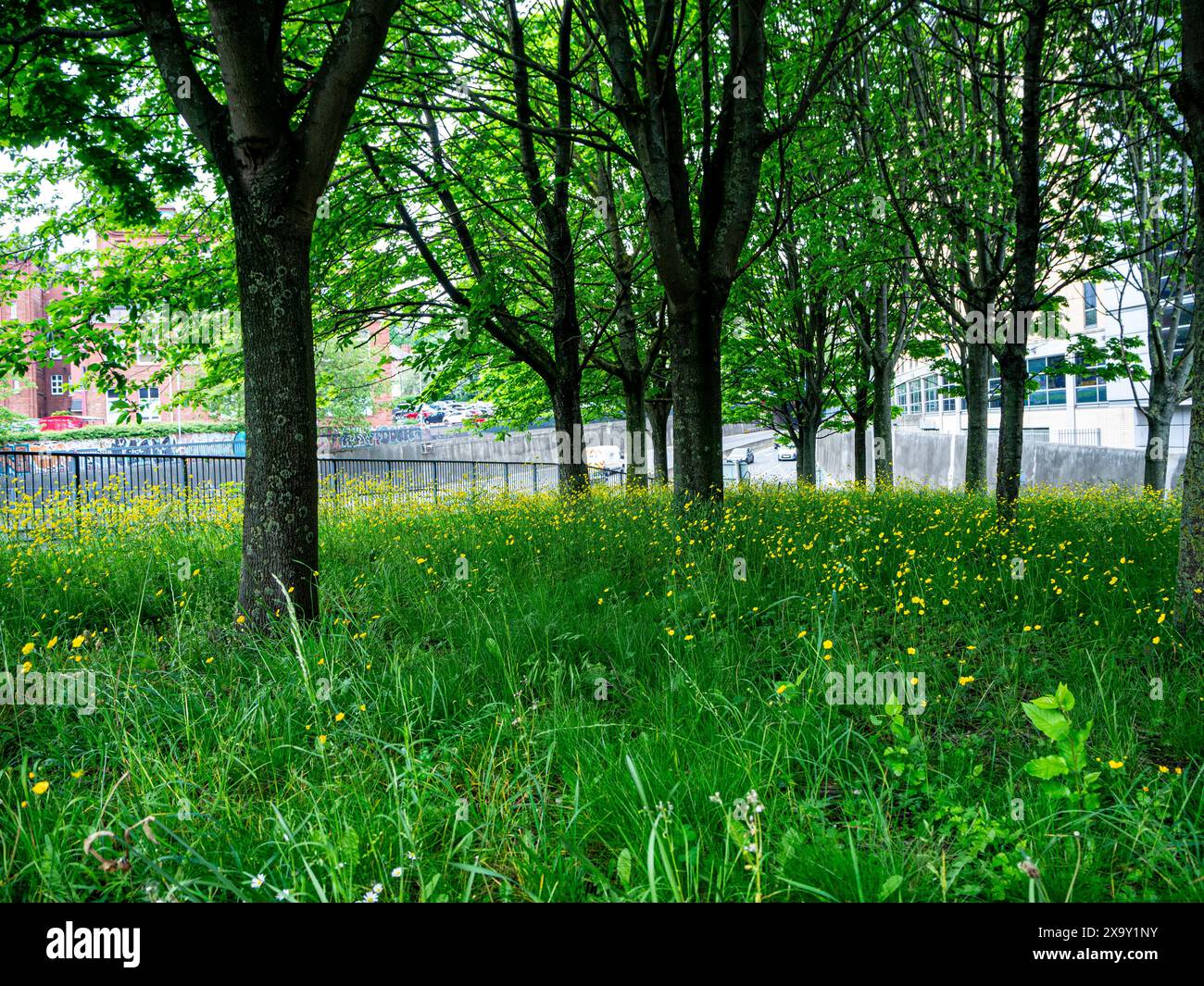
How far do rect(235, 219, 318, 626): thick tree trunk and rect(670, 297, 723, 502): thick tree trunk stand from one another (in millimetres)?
4175

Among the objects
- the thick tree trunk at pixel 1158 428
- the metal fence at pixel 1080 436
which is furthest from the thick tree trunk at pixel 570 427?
the metal fence at pixel 1080 436

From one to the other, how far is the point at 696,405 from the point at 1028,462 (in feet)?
86.9

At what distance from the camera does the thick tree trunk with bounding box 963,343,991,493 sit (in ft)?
43.1

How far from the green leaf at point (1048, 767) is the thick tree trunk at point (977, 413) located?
11879 millimetres

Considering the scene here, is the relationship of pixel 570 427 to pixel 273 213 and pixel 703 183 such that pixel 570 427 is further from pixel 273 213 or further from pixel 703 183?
pixel 273 213

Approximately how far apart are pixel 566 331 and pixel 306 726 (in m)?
10.2

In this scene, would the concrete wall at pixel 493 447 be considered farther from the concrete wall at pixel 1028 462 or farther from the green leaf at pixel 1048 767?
the green leaf at pixel 1048 767

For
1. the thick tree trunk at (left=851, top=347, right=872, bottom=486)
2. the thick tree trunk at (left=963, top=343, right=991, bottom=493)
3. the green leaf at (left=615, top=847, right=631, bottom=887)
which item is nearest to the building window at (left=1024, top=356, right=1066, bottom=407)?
the thick tree trunk at (left=851, top=347, right=872, bottom=486)

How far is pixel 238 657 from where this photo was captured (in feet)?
13.0

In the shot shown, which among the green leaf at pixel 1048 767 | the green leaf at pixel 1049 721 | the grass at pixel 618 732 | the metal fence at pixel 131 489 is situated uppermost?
the metal fence at pixel 131 489

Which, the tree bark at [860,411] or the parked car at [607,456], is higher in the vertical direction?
the tree bark at [860,411]

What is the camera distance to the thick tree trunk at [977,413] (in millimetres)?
13138
